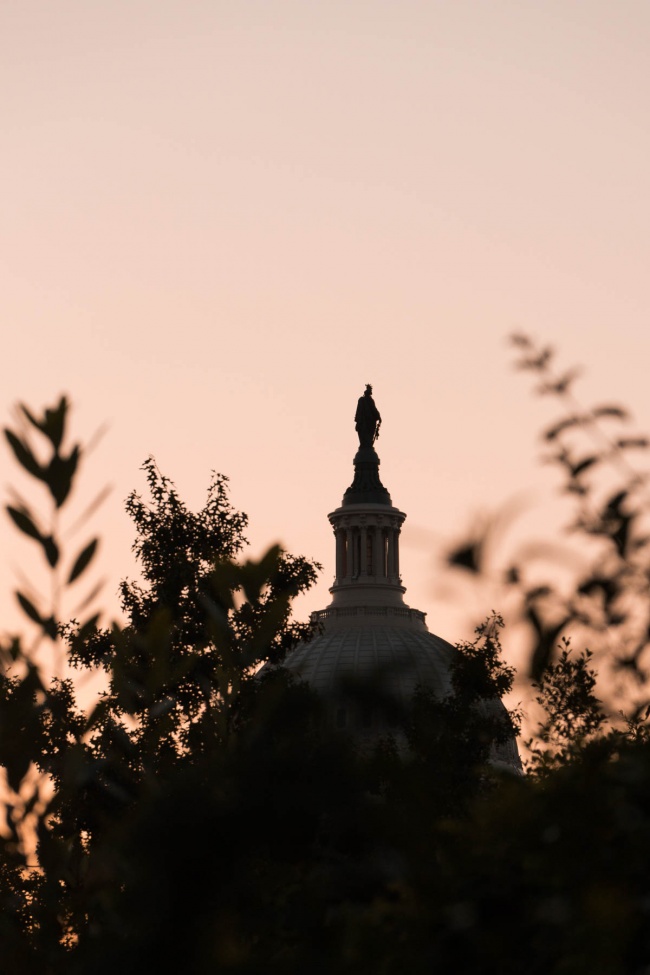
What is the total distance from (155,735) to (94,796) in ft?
78.7

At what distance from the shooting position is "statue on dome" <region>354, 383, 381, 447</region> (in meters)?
168

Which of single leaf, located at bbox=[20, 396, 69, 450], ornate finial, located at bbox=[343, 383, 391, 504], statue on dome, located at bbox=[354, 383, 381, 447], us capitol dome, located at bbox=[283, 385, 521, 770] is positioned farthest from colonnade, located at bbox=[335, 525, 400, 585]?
single leaf, located at bbox=[20, 396, 69, 450]

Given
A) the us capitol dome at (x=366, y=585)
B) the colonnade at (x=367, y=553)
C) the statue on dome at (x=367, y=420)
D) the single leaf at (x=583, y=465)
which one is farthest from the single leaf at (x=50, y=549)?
the statue on dome at (x=367, y=420)

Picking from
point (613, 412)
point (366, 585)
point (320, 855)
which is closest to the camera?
point (613, 412)

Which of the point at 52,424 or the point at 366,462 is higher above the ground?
the point at 366,462

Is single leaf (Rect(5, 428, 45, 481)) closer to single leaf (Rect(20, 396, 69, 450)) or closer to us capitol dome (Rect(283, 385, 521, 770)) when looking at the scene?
single leaf (Rect(20, 396, 69, 450))

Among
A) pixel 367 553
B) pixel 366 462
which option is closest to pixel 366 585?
pixel 367 553

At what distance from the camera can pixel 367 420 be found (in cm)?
16825

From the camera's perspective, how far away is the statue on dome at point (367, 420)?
167625 millimetres

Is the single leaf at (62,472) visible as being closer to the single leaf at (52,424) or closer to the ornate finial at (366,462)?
the single leaf at (52,424)

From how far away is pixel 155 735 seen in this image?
749 centimetres

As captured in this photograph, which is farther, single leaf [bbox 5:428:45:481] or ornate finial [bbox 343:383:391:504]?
ornate finial [bbox 343:383:391:504]

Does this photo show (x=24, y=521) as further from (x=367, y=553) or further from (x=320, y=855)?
Result: (x=367, y=553)

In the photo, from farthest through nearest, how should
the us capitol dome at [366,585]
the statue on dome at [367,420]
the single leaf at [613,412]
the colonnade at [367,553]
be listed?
the statue on dome at [367,420]
the colonnade at [367,553]
the us capitol dome at [366,585]
the single leaf at [613,412]
